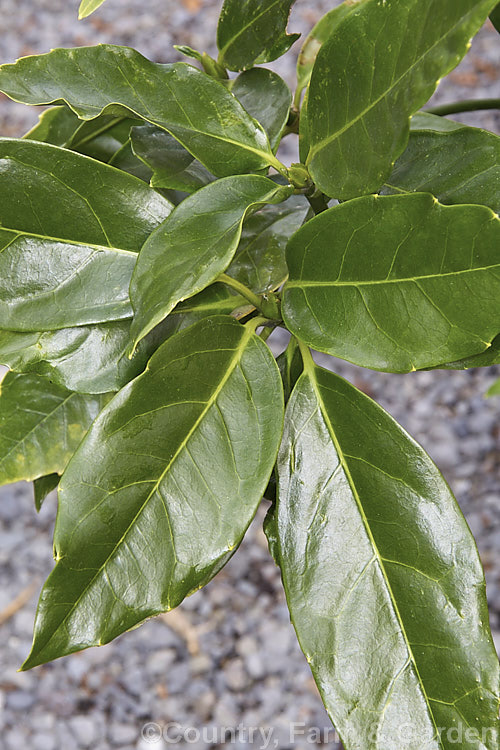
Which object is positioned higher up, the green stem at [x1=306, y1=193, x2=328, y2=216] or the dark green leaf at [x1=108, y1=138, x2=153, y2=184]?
the dark green leaf at [x1=108, y1=138, x2=153, y2=184]

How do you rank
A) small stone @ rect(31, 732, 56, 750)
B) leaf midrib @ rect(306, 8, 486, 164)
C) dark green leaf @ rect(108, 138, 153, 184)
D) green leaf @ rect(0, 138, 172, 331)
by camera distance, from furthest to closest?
small stone @ rect(31, 732, 56, 750) < dark green leaf @ rect(108, 138, 153, 184) < green leaf @ rect(0, 138, 172, 331) < leaf midrib @ rect(306, 8, 486, 164)

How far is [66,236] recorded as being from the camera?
419 millimetres

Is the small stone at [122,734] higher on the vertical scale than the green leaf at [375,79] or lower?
lower

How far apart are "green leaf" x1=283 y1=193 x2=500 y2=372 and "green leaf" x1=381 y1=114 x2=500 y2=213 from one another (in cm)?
8

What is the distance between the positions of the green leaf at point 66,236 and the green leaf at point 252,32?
135 millimetres

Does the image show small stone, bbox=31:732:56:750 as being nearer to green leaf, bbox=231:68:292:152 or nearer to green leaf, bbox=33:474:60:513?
green leaf, bbox=33:474:60:513

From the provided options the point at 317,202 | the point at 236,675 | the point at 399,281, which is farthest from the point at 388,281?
the point at 236,675

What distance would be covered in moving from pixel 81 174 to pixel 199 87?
8 centimetres

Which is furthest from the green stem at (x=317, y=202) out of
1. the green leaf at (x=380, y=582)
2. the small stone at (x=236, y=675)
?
the small stone at (x=236, y=675)

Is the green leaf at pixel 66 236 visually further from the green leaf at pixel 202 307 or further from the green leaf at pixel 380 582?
the green leaf at pixel 380 582

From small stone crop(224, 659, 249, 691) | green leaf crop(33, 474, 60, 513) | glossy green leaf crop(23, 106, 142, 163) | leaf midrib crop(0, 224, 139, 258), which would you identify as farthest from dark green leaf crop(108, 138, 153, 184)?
small stone crop(224, 659, 249, 691)

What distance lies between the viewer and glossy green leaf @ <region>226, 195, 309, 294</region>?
0.46 metres

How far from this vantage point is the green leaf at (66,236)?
404mm

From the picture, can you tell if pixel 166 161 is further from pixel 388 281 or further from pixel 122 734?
pixel 122 734
